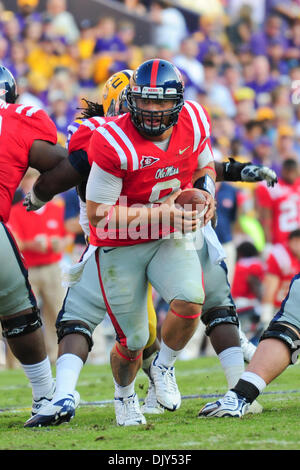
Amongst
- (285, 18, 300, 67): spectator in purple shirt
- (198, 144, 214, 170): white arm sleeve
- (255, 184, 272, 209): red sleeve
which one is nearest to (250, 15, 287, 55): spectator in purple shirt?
(285, 18, 300, 67): spectator in purple shirt

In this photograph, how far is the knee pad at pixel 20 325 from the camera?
437cm

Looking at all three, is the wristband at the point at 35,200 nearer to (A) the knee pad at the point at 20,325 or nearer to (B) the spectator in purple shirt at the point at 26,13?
(A) the knee pad at the point at 20,325

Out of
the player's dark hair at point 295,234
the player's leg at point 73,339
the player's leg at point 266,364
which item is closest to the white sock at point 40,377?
the player's leg at point 73,339

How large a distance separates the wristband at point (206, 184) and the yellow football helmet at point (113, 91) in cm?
66

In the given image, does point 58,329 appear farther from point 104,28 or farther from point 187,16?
point 187,16

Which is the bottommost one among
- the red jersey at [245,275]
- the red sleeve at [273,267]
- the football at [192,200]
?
the red jersey at [245,275]

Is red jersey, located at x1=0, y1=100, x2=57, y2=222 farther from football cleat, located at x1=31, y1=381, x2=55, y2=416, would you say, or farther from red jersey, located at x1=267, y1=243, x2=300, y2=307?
red jersey, located at x1=267, y1=243, x2=300, y2=307

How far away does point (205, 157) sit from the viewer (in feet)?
14.8

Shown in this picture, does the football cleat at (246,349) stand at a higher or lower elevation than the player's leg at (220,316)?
lower

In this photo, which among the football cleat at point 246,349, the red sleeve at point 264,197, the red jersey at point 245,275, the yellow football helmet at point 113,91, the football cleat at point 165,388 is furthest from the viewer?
the red jersey at point 245,275

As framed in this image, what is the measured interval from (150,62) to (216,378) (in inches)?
119

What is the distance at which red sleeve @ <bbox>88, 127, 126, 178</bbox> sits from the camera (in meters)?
4.03

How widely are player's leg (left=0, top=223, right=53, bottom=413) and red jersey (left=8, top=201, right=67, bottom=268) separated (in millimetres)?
3885
